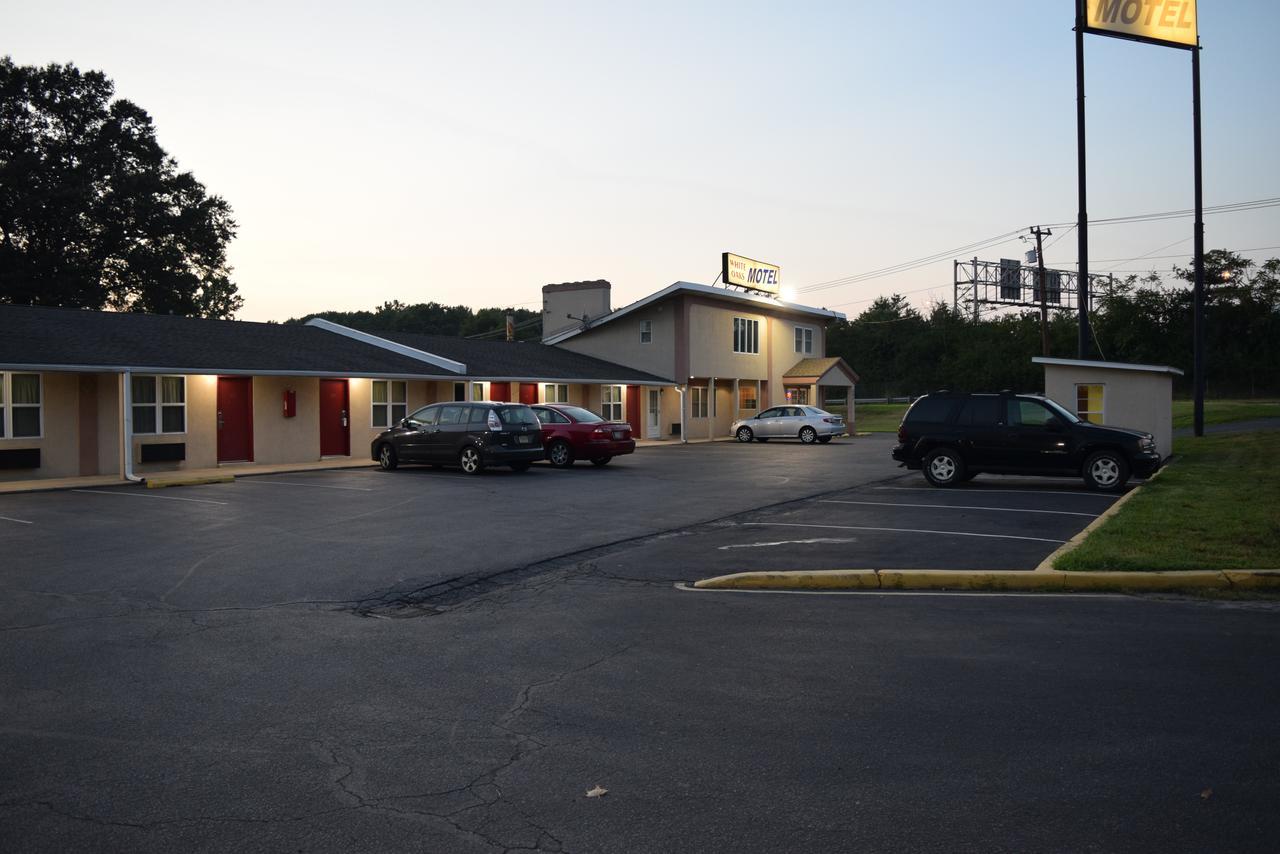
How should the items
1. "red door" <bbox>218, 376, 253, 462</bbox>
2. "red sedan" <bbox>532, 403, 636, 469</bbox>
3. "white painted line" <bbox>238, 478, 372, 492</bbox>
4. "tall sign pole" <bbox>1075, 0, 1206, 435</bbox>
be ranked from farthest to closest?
"tall sign pole" <bbox>1075, 0, 1206, 435</bbox> < "red door" <bbox>218, 376, 253, 462</bbox> < "red sedan" <bbox>532, 403, 636, 469</bbox> < "white painted line" <bbox>238, 478, 372, 492</bbox>

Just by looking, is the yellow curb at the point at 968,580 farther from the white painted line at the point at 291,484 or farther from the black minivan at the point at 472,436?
the black minivan at the point at 472,436

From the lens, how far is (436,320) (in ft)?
322

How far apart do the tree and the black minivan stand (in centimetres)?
3117

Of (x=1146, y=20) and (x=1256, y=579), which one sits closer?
(x=1256, y=579)

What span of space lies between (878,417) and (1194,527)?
5353cm

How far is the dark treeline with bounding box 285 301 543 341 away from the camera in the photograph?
309 ft

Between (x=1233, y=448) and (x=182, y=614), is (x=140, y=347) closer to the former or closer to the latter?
(x=182, y=614)

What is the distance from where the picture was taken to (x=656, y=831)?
389 centimetres

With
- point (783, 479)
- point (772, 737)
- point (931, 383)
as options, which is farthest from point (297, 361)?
point (931, 383)

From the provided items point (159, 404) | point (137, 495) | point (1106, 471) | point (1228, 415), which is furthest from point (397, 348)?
point (1228, 415)

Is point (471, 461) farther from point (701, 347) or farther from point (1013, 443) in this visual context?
point (701, 347)

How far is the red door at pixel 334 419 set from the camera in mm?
27062

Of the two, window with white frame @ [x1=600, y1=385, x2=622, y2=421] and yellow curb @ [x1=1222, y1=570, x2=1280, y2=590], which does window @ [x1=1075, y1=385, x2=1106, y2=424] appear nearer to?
yellow curb @ [x1=1222, y1=570, x2=1280, y2=590]

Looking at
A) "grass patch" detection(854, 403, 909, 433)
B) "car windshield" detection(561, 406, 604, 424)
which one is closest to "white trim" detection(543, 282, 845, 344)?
"grass patch" detection(854, 403, 909, 433)
